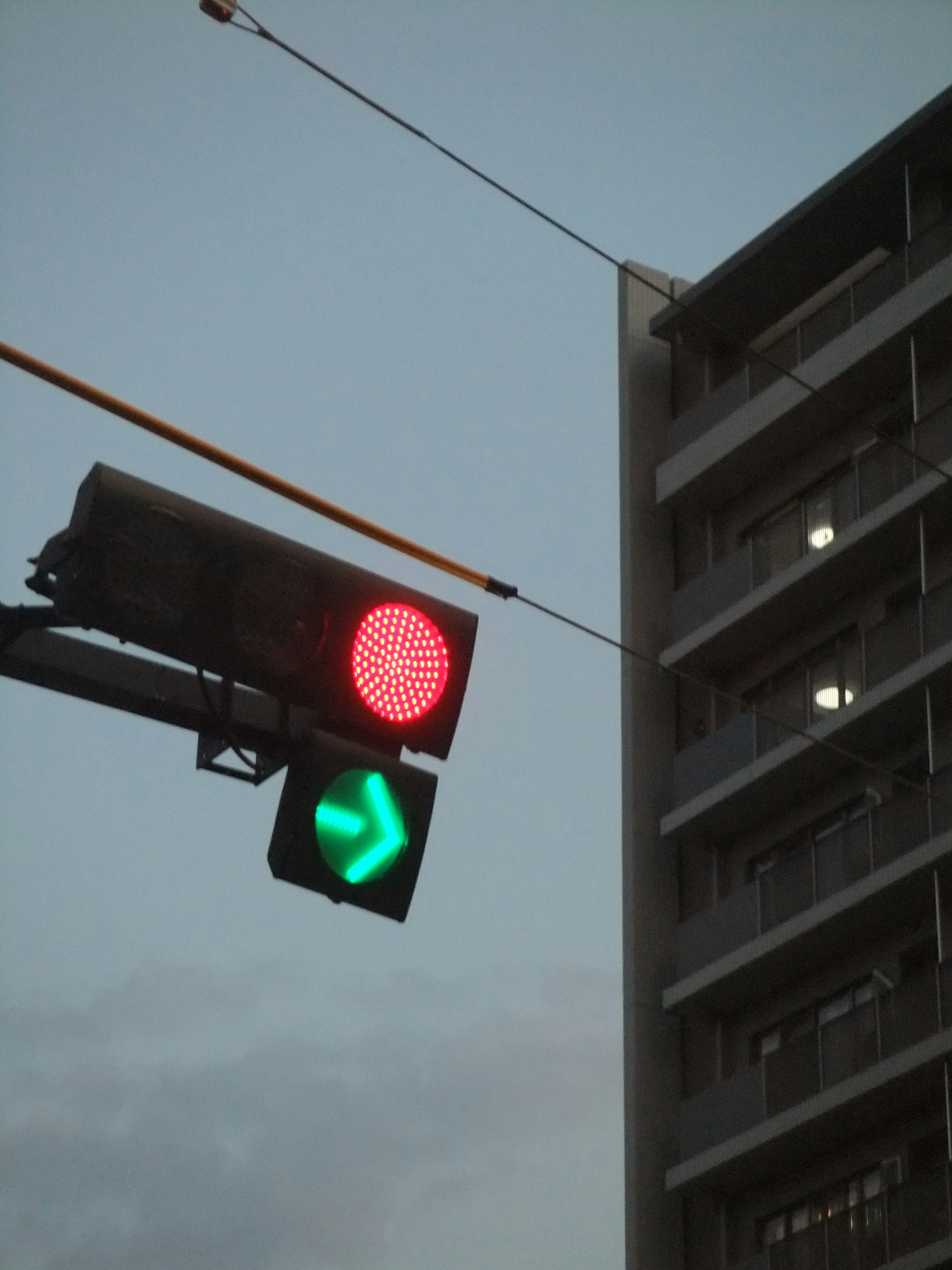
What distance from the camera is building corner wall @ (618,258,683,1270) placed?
113 feet

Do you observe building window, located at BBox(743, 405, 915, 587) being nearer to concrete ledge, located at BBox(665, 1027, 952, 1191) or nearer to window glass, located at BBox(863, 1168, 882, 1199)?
concrete ledge, located at BBox(665, 1027, 952, 1191)

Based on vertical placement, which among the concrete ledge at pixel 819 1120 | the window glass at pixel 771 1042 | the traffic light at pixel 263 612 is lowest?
the traffic light at pixel 263 612

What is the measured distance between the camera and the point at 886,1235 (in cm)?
2981

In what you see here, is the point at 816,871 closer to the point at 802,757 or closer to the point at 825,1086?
the point at 802,757

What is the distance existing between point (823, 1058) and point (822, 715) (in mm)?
5140

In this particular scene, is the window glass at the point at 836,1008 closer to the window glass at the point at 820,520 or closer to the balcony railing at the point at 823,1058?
the balcony railing at the point at 823,1058

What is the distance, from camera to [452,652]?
6648 mm

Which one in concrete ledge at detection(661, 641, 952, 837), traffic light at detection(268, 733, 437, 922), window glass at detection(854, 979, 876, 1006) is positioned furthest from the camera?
concrete ledge at detection(661, 641, 952, 837)

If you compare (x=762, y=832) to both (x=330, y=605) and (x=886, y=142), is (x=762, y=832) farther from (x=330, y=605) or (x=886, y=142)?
(x=330, y=605)

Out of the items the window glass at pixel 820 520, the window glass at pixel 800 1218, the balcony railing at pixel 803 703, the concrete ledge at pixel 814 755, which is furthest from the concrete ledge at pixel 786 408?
the window glass at pixel 800 1218

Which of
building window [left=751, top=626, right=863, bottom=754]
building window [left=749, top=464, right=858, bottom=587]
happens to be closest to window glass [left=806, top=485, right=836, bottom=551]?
building window [left=749, top=464, right=858, bottom=587]

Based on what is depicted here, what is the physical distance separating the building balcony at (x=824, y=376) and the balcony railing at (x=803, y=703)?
3474mm

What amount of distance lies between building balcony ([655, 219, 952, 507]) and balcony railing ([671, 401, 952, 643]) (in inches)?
44.4

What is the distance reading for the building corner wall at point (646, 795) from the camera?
3431 centimetres
